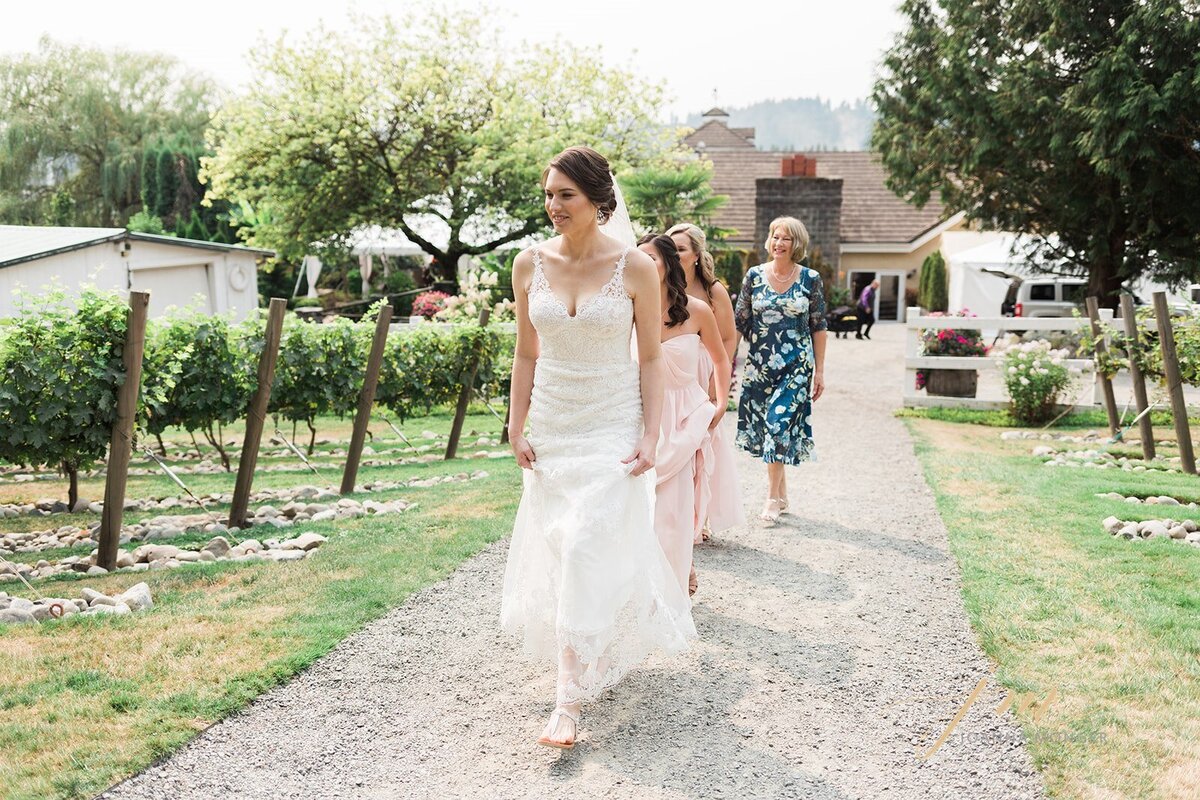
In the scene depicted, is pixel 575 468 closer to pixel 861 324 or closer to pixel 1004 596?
pixel 1004 596

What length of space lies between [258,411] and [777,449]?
160 inches

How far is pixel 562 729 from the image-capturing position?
12.4 ft

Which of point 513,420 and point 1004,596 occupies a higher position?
point 513,420

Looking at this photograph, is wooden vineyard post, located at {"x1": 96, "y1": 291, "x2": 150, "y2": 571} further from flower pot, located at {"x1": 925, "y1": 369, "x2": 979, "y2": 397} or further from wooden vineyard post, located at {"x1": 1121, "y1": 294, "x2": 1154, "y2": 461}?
flower pot, located at {"x1": 925, "y1": 369, "x2": 979, "y2": 397}

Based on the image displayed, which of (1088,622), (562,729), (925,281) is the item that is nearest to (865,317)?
(925,281)

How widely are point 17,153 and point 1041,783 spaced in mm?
46447

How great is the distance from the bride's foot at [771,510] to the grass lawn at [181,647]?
189cm

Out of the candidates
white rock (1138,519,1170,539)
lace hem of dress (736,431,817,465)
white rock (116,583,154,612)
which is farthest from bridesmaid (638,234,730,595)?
white rock (1138,519,1170,539)

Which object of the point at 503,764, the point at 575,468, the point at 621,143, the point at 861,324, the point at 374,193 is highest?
the point at 621,143

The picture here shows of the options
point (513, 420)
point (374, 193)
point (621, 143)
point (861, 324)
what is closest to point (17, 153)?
point (374, 193)

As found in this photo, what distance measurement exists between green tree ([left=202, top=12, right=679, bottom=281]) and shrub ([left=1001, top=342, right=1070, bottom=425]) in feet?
60.3

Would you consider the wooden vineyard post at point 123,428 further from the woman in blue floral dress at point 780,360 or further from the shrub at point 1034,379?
the shrub at point 1034,379

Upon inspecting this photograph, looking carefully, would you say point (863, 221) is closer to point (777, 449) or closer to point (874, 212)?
point (874, 212)

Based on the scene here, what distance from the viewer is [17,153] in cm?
4106
